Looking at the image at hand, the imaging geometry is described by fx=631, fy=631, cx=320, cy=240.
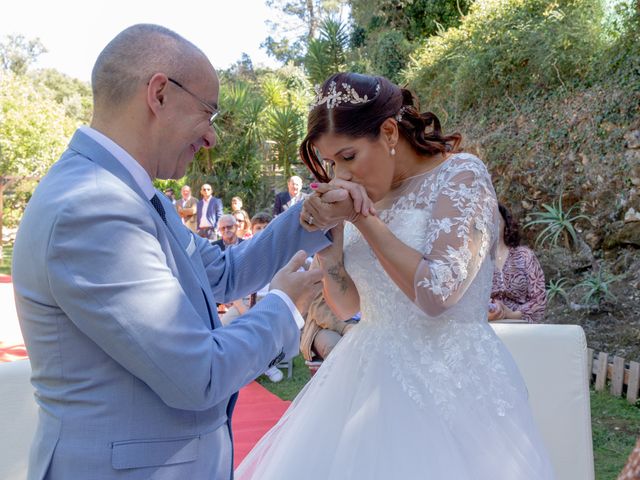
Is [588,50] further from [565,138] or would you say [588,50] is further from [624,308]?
[624,308]

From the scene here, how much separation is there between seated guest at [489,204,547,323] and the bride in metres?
2.82

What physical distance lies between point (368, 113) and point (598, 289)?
19.5 feet

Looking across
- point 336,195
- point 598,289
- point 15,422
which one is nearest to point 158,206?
point 336,195

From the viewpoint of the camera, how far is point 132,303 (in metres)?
1.26

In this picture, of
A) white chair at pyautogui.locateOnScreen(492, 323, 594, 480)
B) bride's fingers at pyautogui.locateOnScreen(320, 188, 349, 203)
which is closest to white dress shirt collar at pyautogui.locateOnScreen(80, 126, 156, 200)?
bride's fingers at pyautogui.locateOnScreen(320, 188, 349, 203)

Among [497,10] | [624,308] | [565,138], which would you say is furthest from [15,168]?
[624,308]

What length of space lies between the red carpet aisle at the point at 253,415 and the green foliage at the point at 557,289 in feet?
12.0

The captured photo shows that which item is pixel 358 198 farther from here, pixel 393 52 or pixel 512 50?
pixel 393 52

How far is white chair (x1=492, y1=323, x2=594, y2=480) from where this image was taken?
269 centimetres

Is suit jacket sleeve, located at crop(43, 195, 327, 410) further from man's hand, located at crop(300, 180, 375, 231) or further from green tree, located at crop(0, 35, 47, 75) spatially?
green tree, located at crop(0, 35, 47, 75)

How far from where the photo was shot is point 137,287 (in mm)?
1270

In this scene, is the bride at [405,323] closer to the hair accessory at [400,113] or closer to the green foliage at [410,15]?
the hair accessory at [400,113]

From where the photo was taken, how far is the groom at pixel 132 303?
1272 millimetres

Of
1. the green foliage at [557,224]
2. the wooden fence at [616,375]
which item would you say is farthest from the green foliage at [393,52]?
the wooden fence at [616,375]
